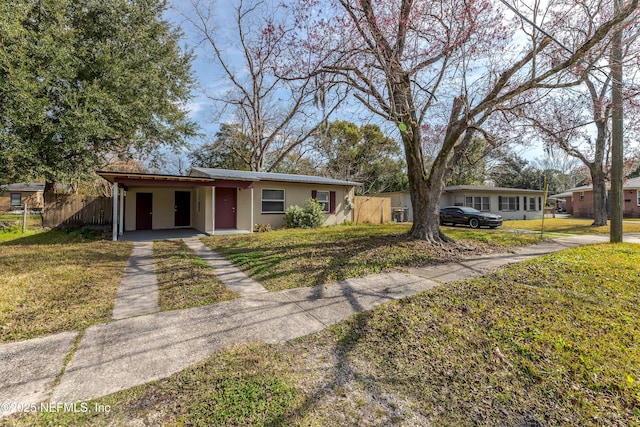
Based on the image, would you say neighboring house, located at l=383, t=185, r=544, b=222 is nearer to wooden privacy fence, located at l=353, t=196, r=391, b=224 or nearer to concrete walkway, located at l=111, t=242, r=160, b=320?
wooden privacy fence, located at l=353, t=196, r=391, b=224

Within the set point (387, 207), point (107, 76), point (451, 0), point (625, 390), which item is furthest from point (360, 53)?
point (387, 207)

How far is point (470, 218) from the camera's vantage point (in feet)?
54.1

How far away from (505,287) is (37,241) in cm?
1518

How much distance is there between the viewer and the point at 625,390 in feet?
7.90

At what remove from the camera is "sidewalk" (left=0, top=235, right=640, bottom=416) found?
7.97 ft

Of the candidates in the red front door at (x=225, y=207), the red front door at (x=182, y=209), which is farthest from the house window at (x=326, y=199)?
the red front door at (x=182, y=209)

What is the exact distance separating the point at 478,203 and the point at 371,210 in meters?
11.0

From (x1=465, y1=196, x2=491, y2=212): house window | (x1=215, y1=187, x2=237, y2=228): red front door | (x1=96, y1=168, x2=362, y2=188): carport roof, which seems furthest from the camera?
(x1=465, y1=196, x2=491, y2=212): house window

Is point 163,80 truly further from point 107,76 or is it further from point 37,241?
point 37,241

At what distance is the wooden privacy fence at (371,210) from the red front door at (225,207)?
7.66 metres

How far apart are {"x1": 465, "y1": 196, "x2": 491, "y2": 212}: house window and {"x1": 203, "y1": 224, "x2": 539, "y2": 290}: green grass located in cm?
1336

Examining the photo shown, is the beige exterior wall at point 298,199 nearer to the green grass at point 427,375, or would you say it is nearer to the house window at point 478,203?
the green grass at point 427,375

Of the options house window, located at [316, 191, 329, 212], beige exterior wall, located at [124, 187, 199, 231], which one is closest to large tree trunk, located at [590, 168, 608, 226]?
house window, located at [316, 191, 329, 212]

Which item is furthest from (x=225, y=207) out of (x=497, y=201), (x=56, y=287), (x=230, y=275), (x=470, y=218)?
(x=497, y=201)
